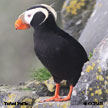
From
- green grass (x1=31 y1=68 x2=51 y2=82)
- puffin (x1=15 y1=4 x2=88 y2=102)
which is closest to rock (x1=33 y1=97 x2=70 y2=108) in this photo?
puffin (x1=15 y1=4 x2=88 y2=102)

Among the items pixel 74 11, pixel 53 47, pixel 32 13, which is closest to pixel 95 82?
pixel 53 47

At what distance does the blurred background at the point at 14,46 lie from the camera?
50.4 feet

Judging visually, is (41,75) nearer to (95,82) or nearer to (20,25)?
(20,25)

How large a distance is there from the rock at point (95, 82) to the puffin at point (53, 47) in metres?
0.78

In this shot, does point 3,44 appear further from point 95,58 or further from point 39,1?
point 95,58

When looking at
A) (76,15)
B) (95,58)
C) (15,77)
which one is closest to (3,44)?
(15,77)

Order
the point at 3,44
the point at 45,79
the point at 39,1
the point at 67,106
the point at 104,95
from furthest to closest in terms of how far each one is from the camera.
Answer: the point at 3,44
the point at 39,1
the point at 45,79
the point at 67,106
the point at 104,95

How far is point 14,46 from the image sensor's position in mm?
15758

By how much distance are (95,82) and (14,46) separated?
9487mm

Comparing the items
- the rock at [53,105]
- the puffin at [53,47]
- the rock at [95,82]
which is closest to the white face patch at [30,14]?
the puffin at [53,47]

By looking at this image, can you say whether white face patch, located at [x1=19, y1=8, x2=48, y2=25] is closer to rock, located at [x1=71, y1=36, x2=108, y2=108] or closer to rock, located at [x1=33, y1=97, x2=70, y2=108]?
rock, located at [x1=71, y1=36, x2=108, y2=108]

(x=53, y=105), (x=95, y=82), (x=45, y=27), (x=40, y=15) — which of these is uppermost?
(x=40, y=15)

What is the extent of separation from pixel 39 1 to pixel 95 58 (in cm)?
883

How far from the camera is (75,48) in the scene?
25.1 feet
